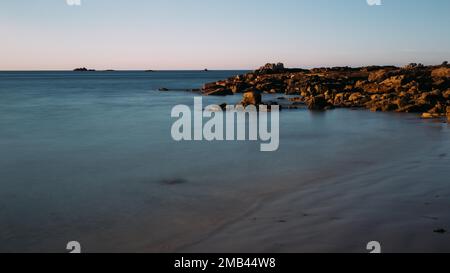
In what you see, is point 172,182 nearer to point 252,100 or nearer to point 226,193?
point 226,193

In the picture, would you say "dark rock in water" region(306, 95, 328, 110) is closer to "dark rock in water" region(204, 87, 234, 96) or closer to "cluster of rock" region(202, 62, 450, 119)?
"cluster of rock" region(202, 62, 450, 119)

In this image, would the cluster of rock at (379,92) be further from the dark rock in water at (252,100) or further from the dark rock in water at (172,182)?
the dark rock in water at (172,182)

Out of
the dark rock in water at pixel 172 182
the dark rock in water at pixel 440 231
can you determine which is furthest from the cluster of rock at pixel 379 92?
the dark rock in water at pixel 440 231

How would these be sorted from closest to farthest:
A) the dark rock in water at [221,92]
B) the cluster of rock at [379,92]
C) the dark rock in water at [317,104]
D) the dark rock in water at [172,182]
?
the dark rock in water at [172,182] < the cluster of rock at [379,92] < the dark rock in water at [317,104] < the dark rock in water at [221,92]

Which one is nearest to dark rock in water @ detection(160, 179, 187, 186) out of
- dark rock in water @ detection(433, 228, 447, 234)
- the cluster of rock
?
dark rock in water @ detection(433, 228, 447, 234)

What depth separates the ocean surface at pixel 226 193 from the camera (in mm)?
8312

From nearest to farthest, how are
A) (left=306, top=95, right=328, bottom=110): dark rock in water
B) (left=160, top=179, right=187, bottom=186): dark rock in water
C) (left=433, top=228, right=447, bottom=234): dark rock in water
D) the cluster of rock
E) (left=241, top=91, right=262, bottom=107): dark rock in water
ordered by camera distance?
1. (left=433, top=228, right=447, bottom=234): dark rock in water
2. (left=160, top=179, right=187, bottom=186): dark rock in water
3. the cluster of rock
4. (left=306, top=95, right=328, bottom=110): dark rock in water
5. (left=241, top=91, right=262, bottom=107): dark rock in water

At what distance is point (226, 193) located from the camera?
11.5 meters

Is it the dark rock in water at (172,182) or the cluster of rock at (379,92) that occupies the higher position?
the cluster of rock at (379,92)

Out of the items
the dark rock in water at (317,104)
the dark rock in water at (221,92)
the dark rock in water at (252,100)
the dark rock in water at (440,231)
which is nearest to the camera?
the dark rock in water at (440,231)

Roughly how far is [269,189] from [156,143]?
376 inches

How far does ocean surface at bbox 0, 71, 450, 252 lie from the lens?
8312 millimetres

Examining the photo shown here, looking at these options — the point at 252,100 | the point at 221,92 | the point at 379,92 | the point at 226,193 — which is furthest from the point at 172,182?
the point at 221,92
